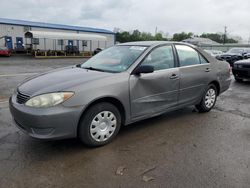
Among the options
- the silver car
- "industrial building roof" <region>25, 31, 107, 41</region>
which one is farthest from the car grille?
"industrial building roof" <region>25, 31, 107, 41</region>

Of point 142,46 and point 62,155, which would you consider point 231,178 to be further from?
point 142,46

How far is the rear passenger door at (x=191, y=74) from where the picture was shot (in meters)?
4.43

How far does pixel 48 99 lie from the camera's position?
2.99 metres

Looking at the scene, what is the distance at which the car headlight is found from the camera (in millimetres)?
2961

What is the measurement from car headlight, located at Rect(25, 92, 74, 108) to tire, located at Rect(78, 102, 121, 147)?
0.38 m

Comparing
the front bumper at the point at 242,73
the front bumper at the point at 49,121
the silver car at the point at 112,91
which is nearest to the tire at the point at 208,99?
the silver car at the point at 112,91

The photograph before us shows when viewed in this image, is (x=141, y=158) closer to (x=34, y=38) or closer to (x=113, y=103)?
(x=113, y=103)

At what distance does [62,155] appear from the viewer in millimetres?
3191

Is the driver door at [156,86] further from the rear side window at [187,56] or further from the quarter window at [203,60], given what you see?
the quarter window at [203,60]

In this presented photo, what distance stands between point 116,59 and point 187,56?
1509 millimetres

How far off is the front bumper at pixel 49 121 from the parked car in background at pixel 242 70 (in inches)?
323

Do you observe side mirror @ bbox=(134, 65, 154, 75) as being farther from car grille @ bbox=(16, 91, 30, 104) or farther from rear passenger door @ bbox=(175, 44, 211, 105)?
car grille @ bbox=(16, 91, 30, 104)

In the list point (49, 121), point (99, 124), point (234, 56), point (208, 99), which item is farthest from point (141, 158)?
point (234, 56)

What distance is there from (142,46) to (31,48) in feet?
95.4
